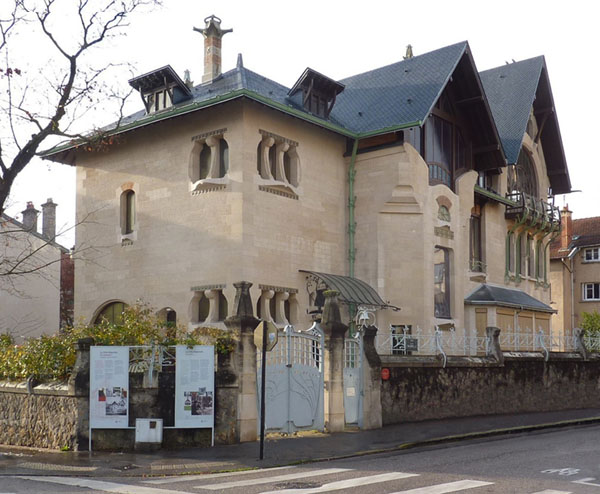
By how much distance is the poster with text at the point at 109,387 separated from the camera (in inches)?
640

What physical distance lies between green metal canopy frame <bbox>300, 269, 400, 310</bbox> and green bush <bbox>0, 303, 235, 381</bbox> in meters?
8.60

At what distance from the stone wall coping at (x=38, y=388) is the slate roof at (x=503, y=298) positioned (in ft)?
60.3

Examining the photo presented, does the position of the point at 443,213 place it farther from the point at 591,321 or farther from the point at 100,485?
the point at 591,321

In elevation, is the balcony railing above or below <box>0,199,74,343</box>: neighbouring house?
above

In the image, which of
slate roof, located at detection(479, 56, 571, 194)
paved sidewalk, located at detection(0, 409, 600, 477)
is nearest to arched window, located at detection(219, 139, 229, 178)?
paved sidewalk, located at detection(0, 409, 600, 477)

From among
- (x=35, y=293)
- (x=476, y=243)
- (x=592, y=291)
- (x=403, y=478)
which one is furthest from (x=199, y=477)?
(x=592, y=291)

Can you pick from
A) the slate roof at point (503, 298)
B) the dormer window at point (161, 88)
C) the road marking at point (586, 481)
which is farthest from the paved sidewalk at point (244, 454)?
the dormer window at point (161, 88)

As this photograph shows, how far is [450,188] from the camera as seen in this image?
1227 inches

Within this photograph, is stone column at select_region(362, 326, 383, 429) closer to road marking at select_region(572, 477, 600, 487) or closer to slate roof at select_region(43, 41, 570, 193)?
road marking at select_region(572, 477, 600, 487)

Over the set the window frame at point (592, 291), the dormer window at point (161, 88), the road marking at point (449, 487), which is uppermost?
the dormer window at point (161, 88)

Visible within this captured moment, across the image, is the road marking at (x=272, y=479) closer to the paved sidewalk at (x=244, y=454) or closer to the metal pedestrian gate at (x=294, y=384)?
the paved sidewalk at (x=244, y=454)

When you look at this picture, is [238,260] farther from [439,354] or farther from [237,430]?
[237,430]

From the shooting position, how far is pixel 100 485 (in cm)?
1219

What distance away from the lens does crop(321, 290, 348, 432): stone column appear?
18.9m
